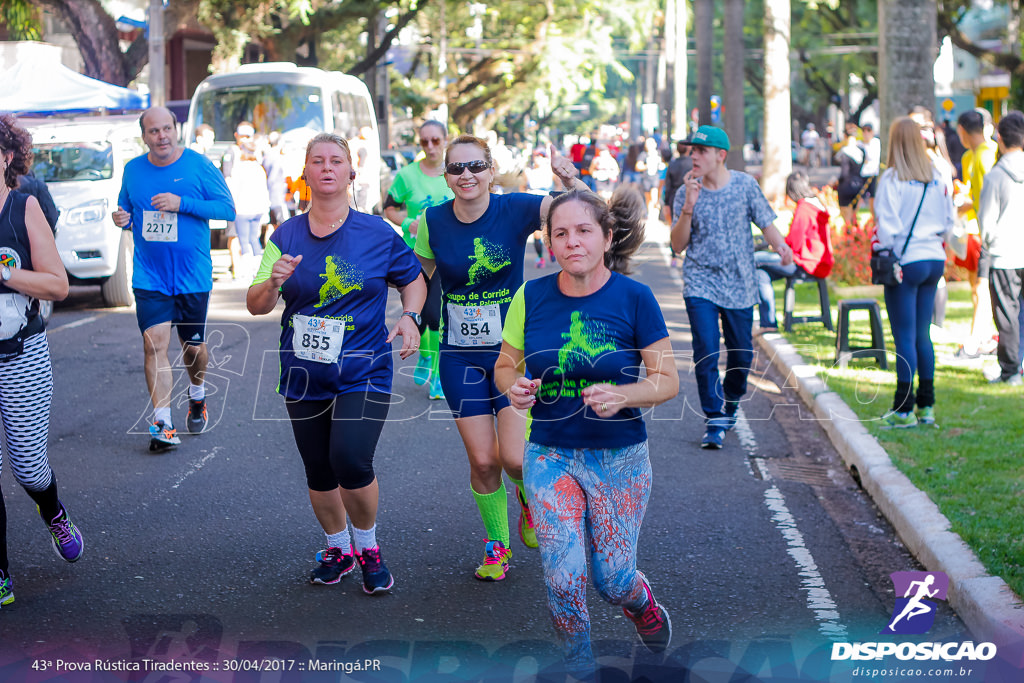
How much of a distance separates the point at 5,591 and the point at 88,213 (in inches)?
404

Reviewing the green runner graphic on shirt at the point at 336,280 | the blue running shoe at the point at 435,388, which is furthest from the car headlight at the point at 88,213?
the green runner graphic on shirt at the point at 336,280

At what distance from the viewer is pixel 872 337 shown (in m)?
10.5

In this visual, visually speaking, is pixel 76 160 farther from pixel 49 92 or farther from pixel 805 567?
pixel 805 567

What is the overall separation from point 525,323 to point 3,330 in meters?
2.23

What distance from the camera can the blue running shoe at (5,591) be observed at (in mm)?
5188

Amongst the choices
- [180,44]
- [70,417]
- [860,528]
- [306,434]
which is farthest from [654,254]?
[180,44]

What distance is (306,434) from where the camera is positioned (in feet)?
16.9

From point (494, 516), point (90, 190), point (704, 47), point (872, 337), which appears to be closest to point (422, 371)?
point (872, 337)

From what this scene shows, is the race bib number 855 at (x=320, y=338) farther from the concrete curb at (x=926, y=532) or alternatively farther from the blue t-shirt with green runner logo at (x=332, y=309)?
the concrete curb at (x=926, y=532)

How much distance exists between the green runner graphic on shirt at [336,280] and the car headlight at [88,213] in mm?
10490

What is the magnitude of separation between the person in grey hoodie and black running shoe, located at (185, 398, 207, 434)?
561cm

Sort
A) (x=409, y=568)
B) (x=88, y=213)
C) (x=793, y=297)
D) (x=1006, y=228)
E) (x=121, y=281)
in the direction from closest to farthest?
(x=409, y=568), (x=1006, y=228), (x=793, y=297), (x=88, y=213), (x=121, y=281)

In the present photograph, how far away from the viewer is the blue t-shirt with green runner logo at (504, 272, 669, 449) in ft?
13.6

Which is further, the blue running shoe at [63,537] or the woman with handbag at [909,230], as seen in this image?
the woman with handbag at [909,230]
